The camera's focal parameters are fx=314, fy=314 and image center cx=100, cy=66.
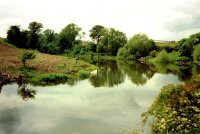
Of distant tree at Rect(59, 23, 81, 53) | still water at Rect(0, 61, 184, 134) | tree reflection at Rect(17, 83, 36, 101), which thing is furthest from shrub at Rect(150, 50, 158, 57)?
tree reflection at Rect(17, 83, 36, 101)

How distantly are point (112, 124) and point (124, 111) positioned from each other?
443cm

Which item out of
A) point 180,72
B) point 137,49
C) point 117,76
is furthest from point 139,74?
point 137,49

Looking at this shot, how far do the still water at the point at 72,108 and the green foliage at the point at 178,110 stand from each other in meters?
8.26

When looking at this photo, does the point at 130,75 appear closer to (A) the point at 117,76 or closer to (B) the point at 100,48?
(A) the point at 117,76

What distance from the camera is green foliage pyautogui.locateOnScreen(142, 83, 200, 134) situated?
11.6 m

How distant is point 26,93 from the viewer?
113ft

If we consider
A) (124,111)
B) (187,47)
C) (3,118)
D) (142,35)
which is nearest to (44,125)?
(3,118)

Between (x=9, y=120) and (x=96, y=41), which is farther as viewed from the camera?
(x=96, y=41)

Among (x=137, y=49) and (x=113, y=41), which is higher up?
(x=113, y=41)

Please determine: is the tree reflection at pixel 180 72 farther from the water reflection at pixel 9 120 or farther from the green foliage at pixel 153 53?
the green foliage at pixel 153 53

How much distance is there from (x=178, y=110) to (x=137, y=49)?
348 ft

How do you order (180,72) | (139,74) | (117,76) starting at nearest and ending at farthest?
(117,76) → (139,74) → (180,72)

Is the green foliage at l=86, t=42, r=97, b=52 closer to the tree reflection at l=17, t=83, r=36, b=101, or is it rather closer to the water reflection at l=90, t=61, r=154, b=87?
the water reflection at l=90, t=61, r=154, b=87

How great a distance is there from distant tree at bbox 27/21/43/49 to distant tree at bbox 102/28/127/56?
3440cm
